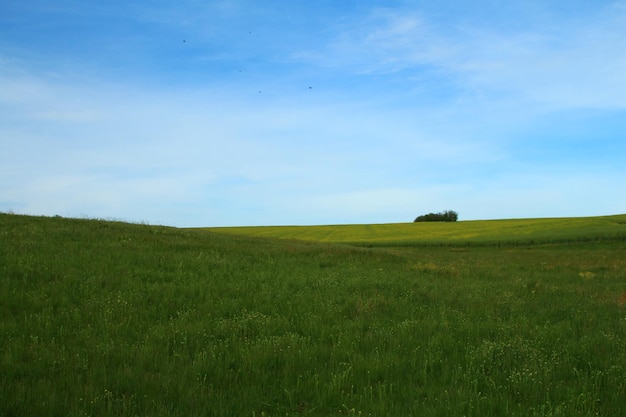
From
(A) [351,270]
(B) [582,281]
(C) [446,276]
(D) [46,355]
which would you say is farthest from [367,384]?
(B) [582,281]

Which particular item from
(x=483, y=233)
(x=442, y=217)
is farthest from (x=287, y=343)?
(x=442, y=217)

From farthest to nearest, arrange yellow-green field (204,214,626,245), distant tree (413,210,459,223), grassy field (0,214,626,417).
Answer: distant tree (413,210,459,223) < yellow-green field (204,214,626,245) < grassy field (0,214,626,417)

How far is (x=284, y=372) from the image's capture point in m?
6.18

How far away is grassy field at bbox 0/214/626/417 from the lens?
17.3 feet

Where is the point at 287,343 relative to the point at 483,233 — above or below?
below

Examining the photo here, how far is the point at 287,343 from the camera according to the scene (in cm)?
733

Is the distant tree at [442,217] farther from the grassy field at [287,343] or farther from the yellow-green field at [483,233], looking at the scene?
the grassy field at [287,343]

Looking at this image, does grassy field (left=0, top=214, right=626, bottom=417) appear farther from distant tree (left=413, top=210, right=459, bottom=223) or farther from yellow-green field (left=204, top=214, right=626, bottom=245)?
distant tree (left=413, top=210, right=459, bottom=223)

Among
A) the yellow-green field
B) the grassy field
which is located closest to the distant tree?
the yellow-green field

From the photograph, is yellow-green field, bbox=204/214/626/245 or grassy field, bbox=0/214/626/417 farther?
yellow-green field, bbox=204/214/626/245

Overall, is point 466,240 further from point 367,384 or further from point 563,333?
point 367,384

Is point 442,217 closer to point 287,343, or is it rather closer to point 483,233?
point 483,233

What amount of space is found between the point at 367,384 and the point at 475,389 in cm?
133

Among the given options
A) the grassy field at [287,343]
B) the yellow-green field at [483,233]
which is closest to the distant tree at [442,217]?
the yellow-green field at [483,233]
